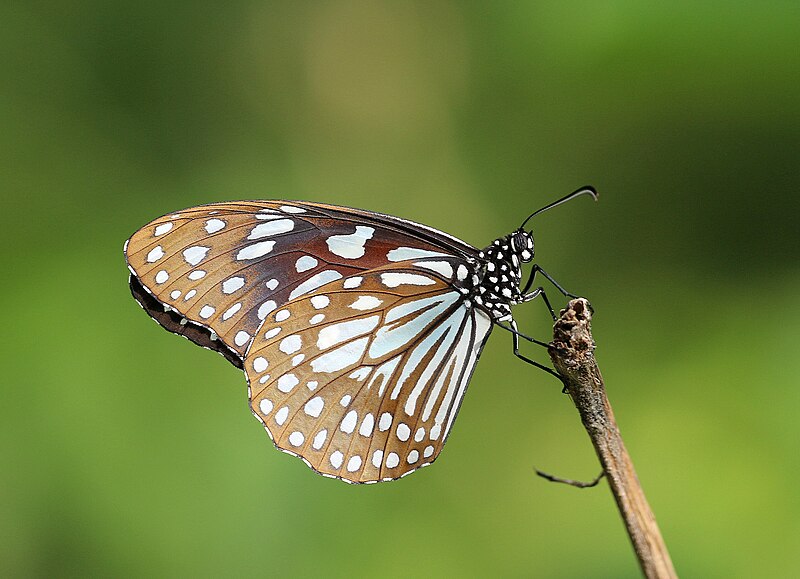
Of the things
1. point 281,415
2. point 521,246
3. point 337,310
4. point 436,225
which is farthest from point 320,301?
point 436,225

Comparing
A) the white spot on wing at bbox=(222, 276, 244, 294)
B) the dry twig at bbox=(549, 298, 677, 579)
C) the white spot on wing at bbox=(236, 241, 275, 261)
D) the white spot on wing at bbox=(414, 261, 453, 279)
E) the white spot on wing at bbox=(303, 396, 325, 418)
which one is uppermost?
the white spot on wing at bbox=(236, 241, 275, 261)

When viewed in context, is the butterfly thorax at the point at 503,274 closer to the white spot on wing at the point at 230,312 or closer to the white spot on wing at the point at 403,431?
the white spot on wing at the point at 403,431

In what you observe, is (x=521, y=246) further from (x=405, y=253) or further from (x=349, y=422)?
(x=349, y=422)

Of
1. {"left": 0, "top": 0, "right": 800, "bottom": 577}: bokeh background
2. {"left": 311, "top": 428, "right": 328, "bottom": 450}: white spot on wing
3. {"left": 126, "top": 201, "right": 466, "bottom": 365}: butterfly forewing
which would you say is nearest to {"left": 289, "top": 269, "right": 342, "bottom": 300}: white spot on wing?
{"left": 126, "top": 201, "right": 466, "bottom": 365}: butterfly forewing

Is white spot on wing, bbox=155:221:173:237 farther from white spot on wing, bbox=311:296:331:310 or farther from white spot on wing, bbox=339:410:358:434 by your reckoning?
white spot on wing, bbox=339:410:358:434

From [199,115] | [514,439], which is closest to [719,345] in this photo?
[514,439]

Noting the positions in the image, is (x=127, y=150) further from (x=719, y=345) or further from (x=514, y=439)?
(x=719, y=345)
